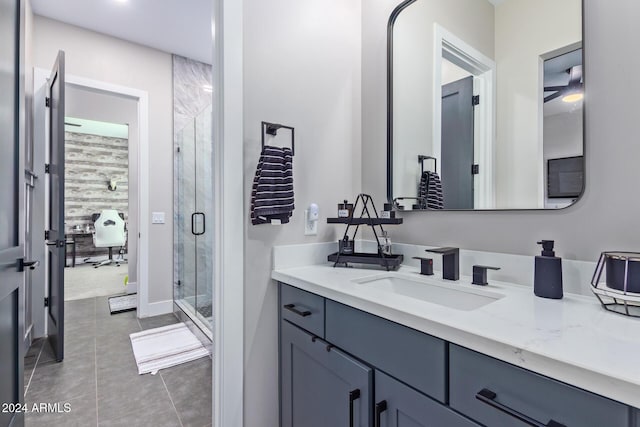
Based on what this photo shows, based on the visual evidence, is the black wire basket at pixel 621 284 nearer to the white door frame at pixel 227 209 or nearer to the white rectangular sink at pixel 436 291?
the white rectangular sink at pixel 436 291

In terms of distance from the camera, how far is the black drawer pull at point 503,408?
23.4 inches

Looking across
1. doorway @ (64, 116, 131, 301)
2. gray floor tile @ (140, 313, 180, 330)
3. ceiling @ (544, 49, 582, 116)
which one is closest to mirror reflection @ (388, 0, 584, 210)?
ceiling @ (544, 49, 582, 116)

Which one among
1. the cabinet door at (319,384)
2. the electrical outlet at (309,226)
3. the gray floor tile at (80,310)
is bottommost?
the gray floor tile at (80,310)

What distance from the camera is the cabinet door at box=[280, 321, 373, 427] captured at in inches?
38.9

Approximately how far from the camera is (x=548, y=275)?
0.98 m

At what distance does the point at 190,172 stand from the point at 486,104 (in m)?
2.89

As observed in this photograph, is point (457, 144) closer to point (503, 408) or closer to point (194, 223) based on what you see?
point (503, 408)

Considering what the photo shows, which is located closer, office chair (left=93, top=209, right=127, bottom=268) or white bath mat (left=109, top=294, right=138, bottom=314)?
white bath mat (left=109, top=294, right=138, bottom=314)

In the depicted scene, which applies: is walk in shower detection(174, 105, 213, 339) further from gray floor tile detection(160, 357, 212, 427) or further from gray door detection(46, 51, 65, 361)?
gray door detection(46, 51, 65, 361)

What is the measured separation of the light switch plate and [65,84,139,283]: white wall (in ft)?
2.92

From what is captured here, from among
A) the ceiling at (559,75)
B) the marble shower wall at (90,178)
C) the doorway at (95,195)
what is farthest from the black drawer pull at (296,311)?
the marble shower wall at (90,178)

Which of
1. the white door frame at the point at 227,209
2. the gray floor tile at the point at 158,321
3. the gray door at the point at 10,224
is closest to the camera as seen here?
the gray door at the point at 10,224

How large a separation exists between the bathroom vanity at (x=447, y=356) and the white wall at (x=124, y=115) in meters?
3.46

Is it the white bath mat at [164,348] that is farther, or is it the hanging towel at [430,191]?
the white bath mat at [164,348]
